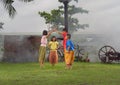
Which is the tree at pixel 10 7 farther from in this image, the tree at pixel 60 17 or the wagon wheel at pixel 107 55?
the tree at pixel 60 17

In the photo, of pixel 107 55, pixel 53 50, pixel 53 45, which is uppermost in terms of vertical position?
pixel 53 45

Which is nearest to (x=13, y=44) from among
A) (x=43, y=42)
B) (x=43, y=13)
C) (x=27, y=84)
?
(x=43, y=42)

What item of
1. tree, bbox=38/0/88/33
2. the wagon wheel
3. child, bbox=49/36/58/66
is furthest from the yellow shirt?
tree, bbox=38/0/88/33

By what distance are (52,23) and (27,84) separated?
3425cm

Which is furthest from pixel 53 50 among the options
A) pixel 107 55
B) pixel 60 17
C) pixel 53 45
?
pixel 60 17

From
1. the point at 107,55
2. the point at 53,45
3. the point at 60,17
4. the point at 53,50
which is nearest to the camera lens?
A: the point at 53,45

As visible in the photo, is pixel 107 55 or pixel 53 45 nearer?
pixel 53 45

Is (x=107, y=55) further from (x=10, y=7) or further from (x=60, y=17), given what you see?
(x=60, y=17)

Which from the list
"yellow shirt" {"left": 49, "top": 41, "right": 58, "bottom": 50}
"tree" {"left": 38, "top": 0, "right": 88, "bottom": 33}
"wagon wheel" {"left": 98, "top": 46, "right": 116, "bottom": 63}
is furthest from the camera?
"tree" {"left": 38, "top": 0, "right": 88, "bottom": 33}

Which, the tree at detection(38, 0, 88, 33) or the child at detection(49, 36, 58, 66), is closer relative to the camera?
the child at detection(49, 36, 58, 66)

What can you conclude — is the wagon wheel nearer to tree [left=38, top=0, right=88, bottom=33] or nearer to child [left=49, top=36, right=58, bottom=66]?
child [left=49, top=36, right=58, bottom=66]

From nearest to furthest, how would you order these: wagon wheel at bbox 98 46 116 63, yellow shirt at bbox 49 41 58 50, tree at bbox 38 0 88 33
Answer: yellow shirt at bbox 49 41 58 50
wagon wheel at bbox 98 46 116 63
tree at bbox 38 0 88 33

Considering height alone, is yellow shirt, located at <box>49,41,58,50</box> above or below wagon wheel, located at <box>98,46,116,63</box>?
above

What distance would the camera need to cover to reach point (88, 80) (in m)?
14.6
